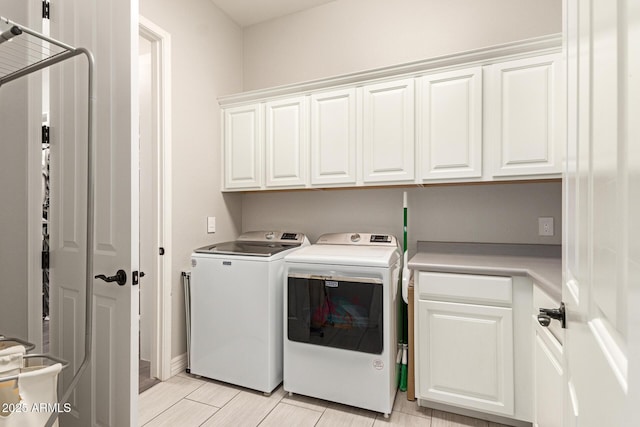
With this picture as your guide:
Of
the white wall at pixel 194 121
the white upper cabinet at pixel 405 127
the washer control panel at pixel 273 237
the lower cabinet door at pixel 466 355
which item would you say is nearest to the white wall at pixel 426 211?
the washer control panel at pixel 273 237

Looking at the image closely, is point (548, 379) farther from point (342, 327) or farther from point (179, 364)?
point (179, 364)

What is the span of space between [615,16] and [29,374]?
150cm

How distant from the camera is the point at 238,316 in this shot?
2.15m

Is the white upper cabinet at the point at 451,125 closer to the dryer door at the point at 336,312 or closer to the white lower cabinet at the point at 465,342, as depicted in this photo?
the white lower cabinet at the point at 465,342

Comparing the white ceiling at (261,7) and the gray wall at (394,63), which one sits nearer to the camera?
the gray wall at (394,63)

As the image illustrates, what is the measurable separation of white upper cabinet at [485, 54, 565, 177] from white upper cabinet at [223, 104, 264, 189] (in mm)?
1690

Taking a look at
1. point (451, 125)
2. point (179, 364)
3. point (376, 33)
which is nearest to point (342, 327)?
point (179, 364)

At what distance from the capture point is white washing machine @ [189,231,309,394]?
2086 millimetres

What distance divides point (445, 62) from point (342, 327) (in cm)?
180

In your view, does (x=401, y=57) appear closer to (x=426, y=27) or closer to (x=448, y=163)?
(x=426, y=27)

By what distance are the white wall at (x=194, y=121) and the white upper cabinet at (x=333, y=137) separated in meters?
0.90

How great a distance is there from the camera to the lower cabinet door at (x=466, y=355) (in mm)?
1705

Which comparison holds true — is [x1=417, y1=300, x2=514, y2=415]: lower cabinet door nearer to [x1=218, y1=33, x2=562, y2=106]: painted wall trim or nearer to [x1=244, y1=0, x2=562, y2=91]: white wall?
[x1=218, y1=33, x2=562, y2=106]: painted wall trim

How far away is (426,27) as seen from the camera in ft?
8.07
